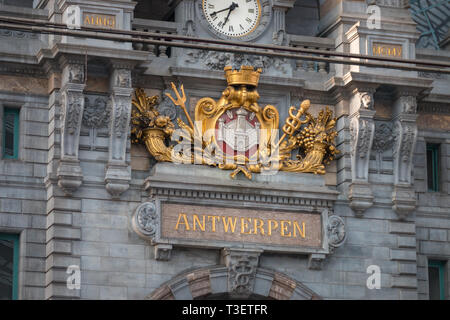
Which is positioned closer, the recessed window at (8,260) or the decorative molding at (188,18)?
the recessed window at (8,260)

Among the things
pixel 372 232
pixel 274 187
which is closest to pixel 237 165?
pixel 274 187

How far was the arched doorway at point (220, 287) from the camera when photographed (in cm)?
3847

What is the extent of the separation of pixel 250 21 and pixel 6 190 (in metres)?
8.26

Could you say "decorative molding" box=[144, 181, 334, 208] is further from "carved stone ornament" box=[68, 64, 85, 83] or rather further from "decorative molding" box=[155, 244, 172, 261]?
"carved stone ornament" box=[68, 64, 85, 83]

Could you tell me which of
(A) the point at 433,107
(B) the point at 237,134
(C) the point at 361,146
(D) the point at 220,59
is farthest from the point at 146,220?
(A) the point at 433,107

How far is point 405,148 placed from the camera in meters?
41.0

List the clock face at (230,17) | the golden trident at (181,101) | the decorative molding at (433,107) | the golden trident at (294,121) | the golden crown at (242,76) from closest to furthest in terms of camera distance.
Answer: the golden trident at (181,101) → the golden crown at (242,76) → the golden trident at (294,121) → the clock face at (230,17) → the decorative molding at (433,107)

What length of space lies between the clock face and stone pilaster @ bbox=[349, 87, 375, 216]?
3493 millimetres

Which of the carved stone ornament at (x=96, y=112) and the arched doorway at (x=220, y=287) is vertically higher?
the carved stone ornament at (x=96, y=112)

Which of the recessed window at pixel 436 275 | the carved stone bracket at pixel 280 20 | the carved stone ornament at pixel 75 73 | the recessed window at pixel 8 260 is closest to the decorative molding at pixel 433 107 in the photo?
the recessed window at pixel 436 275

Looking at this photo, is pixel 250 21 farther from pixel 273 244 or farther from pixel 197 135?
pixel 273 244

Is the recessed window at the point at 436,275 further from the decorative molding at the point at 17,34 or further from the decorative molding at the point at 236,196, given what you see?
the decorative molding at the point at 17,34

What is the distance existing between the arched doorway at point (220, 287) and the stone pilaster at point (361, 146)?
286cm
